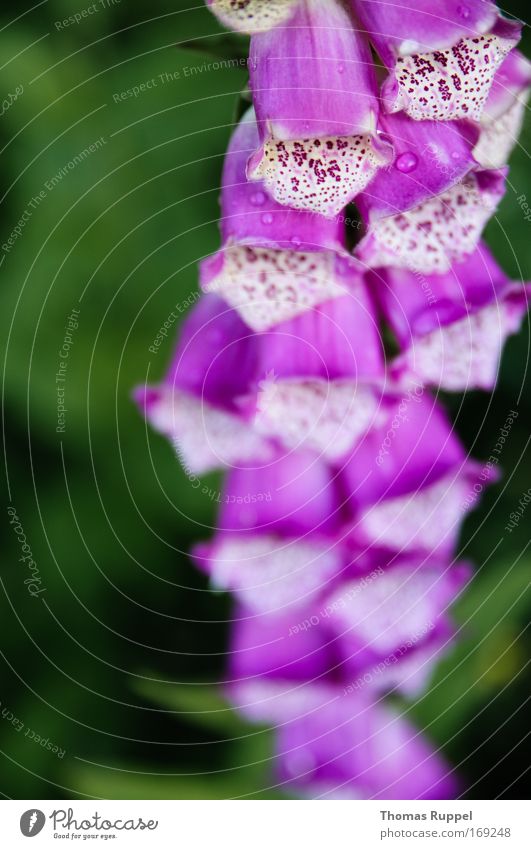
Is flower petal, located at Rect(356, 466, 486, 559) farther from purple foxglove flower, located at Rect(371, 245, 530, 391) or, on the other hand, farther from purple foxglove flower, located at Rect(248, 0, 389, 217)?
purple foxglove flower, located at Rect(248, 0, 389, 217)

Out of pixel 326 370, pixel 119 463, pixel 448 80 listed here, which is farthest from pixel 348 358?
pixel 119 463

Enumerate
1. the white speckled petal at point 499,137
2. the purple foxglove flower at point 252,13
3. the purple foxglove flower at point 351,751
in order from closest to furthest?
the purple foxglove flower at point 252,13
the white speckled petal at point 499,137
the purple foxglove flower at point 351,751

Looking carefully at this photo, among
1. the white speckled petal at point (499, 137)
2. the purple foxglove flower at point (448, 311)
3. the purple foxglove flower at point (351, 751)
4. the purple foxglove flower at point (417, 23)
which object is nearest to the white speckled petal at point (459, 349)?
the purple foxglove flower at point (448, 311)

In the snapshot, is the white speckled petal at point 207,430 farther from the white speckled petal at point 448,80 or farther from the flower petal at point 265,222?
the white speckled petal at point 448,80

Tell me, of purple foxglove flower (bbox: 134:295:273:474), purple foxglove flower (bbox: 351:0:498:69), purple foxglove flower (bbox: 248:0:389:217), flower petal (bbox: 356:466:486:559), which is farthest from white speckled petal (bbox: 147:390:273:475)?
purple foxglove flower (bbox: 351:0:498:69)

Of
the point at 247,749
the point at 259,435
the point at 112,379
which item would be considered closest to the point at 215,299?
the point at 259,435
